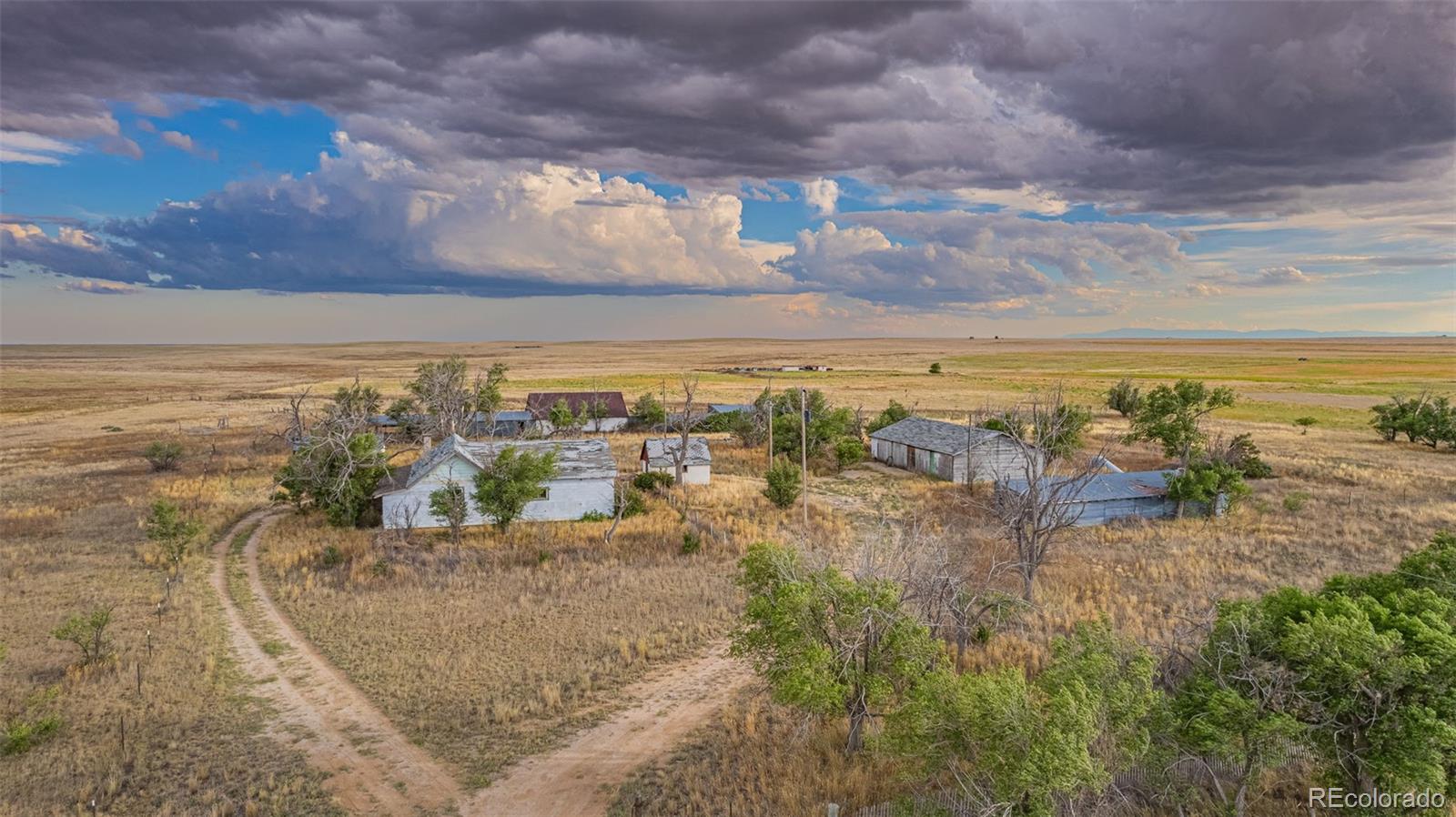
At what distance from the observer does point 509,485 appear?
32031mm

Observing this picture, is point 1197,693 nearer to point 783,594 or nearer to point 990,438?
point 783,594

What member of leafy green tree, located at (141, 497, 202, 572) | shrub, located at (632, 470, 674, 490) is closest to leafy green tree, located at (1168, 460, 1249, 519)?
shrub, located at (632, 470, 674, 490)

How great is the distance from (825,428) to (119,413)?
85310 millimetres

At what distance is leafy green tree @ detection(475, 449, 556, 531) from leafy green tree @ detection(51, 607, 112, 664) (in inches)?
548

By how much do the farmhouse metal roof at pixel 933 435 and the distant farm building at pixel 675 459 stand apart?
44.6ft

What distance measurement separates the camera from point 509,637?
2120 cm

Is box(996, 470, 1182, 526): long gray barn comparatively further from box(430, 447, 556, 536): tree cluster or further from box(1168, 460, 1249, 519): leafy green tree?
box(430, 447, 556, 536): tree cluster

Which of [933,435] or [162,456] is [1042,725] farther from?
[162,456]

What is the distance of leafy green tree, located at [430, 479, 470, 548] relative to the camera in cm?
3089

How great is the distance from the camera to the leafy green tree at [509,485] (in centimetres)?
3216

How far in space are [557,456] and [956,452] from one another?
76.1ft

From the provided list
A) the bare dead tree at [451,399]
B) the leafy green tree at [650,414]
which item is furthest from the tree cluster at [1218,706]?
the leafy green tree at [650,414]

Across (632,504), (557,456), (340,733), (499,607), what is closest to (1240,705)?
(340,733)

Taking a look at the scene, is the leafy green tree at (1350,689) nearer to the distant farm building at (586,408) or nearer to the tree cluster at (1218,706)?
the tree cluster at (1218,706)
